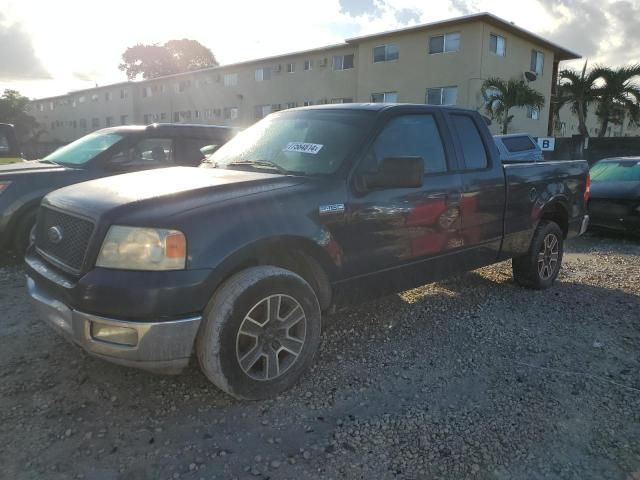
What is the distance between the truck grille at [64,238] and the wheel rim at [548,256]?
4438mm

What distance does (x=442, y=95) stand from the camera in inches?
909

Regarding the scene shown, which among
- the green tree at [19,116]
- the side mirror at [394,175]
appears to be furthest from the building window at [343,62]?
the green tree at [19,116]

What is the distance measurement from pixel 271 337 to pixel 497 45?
23472 mm

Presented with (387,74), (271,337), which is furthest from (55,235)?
(387,74)

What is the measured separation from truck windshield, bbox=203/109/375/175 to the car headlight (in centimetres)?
114

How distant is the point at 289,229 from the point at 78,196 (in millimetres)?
1349

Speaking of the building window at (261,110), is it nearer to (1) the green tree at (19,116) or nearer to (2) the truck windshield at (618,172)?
(2) the truck windshield at (618,172)

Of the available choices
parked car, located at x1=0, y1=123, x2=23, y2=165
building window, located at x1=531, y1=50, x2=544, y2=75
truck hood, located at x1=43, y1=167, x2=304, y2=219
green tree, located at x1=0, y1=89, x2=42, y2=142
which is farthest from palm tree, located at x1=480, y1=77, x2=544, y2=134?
green tree, located at x1=0, y1=89, x2=42, y2=142

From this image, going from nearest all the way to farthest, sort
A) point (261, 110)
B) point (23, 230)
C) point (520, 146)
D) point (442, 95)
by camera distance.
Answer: point (23, 230) → point (520, 146) → point (442, 95) → point (261, 110)

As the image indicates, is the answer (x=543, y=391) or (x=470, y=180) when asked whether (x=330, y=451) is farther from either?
(x=470, y=180)

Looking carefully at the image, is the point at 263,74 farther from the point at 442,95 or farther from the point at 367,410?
the point at 367,410

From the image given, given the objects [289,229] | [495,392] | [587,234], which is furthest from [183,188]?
[587,234]

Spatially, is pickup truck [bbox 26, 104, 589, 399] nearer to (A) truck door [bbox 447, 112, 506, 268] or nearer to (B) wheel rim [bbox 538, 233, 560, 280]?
(A) truck door [bbox 447, 112, 506, 268]

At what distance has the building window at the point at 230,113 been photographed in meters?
34.1
